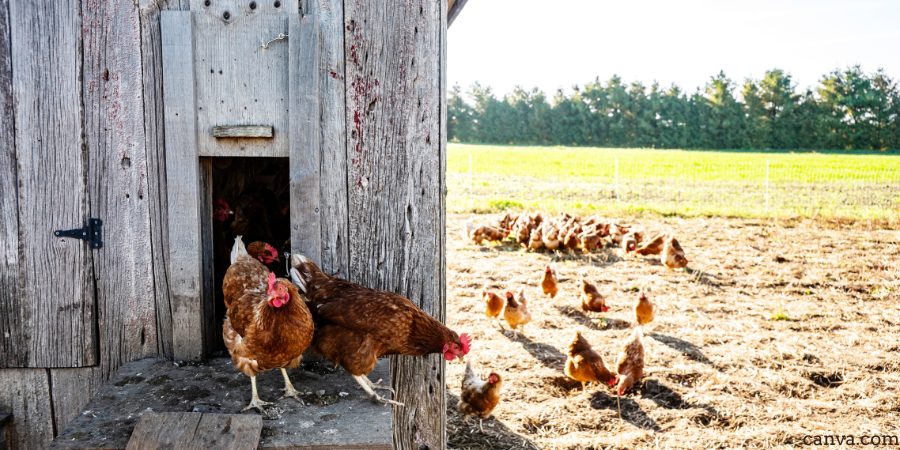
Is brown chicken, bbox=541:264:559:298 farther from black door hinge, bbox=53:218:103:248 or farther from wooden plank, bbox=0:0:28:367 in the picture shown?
wooden plank, bbox=0:0:28:367

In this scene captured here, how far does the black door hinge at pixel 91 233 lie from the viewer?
2422 mm

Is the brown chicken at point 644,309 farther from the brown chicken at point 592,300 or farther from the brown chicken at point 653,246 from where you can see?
the brown chicken at point 653,246

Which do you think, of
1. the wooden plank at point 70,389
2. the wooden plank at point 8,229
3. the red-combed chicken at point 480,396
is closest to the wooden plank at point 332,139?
the wooden plank at point 70,389

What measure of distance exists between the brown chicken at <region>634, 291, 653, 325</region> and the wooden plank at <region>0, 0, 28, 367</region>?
4.85 m

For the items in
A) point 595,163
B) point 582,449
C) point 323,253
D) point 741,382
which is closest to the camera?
point 323,253

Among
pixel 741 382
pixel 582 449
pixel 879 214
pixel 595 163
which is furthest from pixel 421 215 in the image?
pixel 595 163

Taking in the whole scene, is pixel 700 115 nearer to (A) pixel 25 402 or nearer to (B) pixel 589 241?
(B) pixel 589 241

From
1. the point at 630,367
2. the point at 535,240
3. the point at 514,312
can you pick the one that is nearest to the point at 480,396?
the point at 630,367

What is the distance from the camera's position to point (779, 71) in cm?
4253

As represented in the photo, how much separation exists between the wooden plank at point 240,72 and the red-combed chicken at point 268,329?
2.15 ft

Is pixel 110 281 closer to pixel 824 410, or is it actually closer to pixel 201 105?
pixel 201 105

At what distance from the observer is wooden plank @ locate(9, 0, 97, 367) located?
7.66 feet

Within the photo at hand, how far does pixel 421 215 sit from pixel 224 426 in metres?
1.16

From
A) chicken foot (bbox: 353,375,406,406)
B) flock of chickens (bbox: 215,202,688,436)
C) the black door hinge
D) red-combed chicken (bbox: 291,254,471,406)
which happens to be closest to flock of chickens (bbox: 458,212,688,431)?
flock of chickens (bbox: 215,202,688,436)
